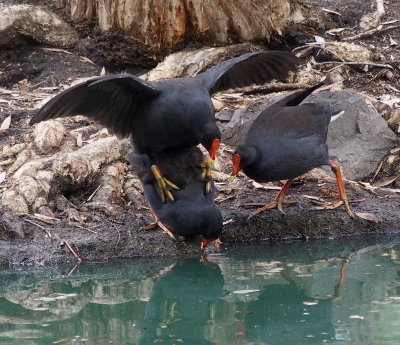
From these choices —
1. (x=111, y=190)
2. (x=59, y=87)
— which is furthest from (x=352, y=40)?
(x=111, y=190)

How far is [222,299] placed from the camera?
610cm

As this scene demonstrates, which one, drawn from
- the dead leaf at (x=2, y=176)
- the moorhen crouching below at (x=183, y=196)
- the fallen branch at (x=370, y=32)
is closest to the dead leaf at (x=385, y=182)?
the moorhen crouching below at (x=183, y=196)

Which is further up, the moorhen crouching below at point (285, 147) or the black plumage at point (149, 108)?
the black plumage at point (149, 108)

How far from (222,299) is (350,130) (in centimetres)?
355

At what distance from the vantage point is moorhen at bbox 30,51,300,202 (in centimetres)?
675

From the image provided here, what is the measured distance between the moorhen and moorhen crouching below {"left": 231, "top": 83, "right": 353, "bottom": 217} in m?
0.59

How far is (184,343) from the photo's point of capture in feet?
16.9

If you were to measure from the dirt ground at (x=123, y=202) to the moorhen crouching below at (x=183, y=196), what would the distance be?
10.9 inches

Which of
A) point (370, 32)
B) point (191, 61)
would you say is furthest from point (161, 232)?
point (370, 32)

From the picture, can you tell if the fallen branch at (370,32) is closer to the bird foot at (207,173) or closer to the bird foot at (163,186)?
the bird foot at (207,173)

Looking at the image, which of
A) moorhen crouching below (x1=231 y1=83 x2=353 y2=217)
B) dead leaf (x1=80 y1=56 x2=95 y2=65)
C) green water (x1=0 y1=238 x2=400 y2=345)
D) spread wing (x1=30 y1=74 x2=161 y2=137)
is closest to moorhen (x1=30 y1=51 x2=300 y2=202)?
spread wing (x1=30 y1=74 x2=161 y2=137)

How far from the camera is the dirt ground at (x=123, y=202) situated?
7.15m

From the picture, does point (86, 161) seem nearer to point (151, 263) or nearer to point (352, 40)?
point (151, 263)

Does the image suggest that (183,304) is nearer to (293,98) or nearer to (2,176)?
(2,176)
